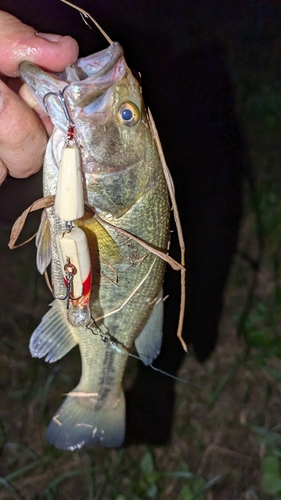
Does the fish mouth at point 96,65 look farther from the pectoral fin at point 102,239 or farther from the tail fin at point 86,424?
the tail fin at point 86,424

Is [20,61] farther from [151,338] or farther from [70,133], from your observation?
[151,338]

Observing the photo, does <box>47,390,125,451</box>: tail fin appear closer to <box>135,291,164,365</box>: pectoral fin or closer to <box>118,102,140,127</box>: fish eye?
<box>135,291,164,365</box>: pectoral fin

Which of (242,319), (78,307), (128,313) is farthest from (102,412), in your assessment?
(242,319)

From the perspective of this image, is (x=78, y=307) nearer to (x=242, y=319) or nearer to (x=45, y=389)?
(x=45, y=389)

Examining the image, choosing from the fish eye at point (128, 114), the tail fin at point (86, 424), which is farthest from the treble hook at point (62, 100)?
the tail fin at point (86, 424)

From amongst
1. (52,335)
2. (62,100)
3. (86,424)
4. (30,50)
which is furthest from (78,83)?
(86,424)

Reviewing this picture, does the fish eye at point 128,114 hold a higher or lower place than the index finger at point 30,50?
lower
